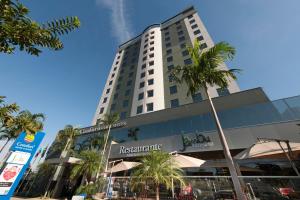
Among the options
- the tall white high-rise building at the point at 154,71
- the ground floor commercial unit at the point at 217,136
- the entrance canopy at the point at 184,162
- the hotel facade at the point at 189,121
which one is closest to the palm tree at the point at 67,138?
the hotel facade at the point at 189,121

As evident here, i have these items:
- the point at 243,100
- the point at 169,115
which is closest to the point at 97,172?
the point at 169,115

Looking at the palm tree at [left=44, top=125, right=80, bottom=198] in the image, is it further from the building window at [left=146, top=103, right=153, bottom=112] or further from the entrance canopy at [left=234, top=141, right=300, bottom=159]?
the entrance canopy at [left=234, top=141, right=300, bottom=159]

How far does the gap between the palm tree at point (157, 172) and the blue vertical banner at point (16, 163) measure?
7.25m

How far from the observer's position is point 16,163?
10.1m

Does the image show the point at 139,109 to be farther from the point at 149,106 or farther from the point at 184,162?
the point at 184,162

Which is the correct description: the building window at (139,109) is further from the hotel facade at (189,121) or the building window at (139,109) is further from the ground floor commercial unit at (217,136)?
the ground floor commercial unit at (217,136)

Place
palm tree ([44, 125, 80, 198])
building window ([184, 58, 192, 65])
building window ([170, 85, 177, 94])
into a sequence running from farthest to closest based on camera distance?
building window ([184, 58, 192, 65])
building window ([170, 85, 177, 94])
palm tree ([44, 125, 80, 198])

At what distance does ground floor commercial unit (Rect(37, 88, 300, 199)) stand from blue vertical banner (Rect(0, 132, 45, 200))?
21.0 feet

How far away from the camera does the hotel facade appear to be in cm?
1183

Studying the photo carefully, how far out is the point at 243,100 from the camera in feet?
59.9

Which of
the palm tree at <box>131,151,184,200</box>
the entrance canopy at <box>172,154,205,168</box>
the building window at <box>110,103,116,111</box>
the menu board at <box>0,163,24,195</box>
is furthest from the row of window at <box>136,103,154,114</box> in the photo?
the menu board at <box>0,163,24,195</box>

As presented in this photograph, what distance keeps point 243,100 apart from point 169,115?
9.42 metres

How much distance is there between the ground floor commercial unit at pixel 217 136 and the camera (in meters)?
8.85

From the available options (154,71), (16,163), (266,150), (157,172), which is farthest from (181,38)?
(16,163)
